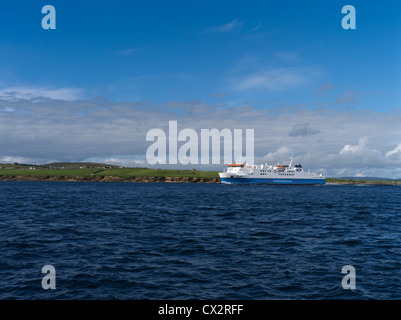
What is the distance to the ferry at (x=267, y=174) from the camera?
173125mm

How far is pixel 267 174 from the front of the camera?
17588cm

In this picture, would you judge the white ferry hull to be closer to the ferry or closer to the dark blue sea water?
the ferry

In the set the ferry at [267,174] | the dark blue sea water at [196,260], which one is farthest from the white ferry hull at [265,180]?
the dark blue sea water at [196,260]

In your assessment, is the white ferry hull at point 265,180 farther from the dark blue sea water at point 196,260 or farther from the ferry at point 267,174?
the dark blue sea water at point 196,260

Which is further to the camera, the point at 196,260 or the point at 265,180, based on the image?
the point at 265,180

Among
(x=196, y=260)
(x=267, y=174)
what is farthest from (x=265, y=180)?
(x=196, y=260)

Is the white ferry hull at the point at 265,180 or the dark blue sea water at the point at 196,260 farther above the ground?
the dark blue sea water at the point at 196,260

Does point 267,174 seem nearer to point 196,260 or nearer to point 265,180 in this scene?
point 265,180

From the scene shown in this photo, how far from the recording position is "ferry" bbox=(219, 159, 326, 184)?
173125 mm

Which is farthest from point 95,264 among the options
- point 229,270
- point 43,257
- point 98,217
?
point 98,217

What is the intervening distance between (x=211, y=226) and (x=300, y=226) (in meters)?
9.53

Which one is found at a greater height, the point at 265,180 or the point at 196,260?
the point at 196,260
